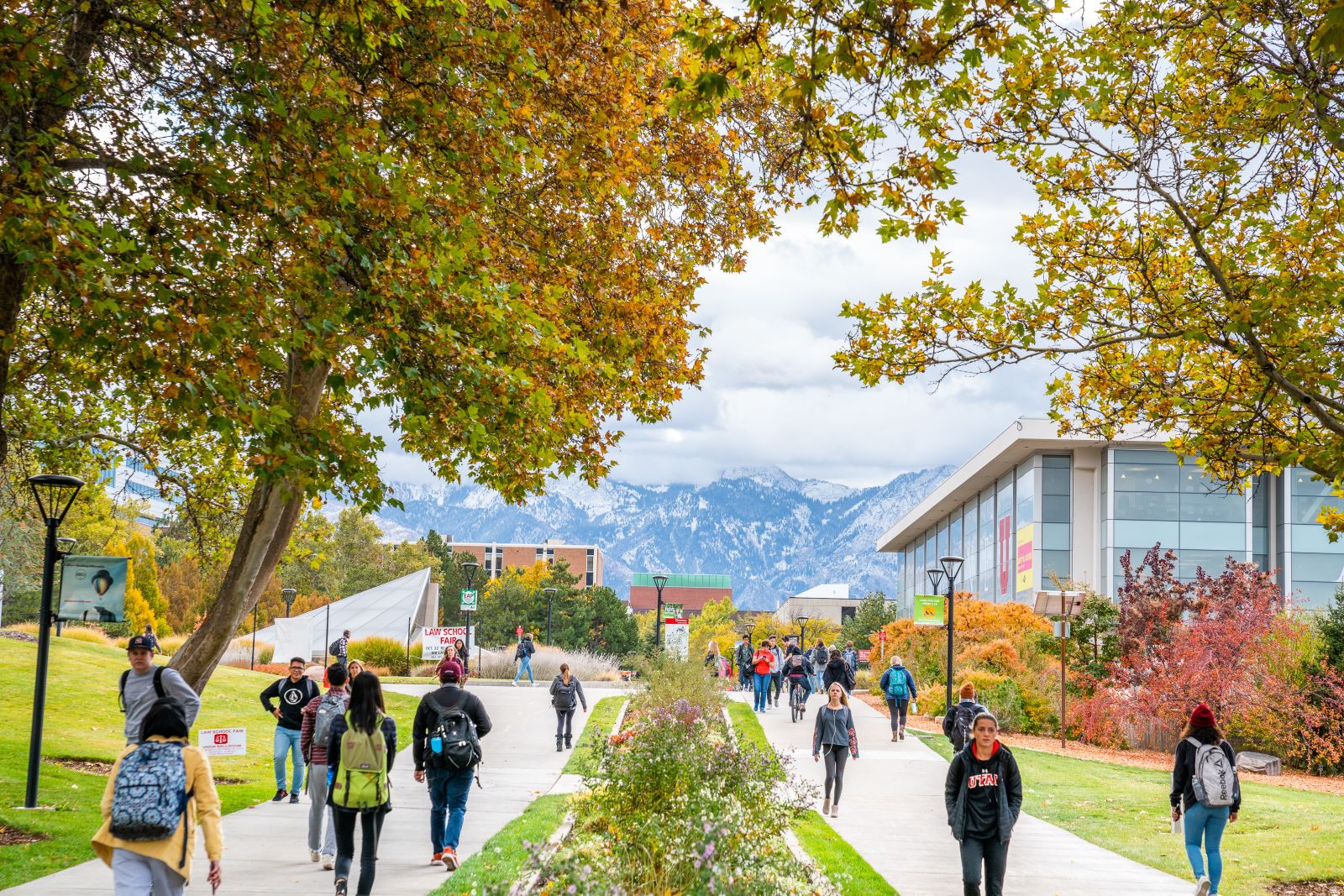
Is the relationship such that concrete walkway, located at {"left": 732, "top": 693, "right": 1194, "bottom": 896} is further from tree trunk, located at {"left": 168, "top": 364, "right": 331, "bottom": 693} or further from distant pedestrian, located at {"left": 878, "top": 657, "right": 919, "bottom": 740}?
tree trunk, located at {"left": 168, "top": 364, "right": 331, "bottom": 693}

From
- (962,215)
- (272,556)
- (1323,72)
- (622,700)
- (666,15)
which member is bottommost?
(622,700)

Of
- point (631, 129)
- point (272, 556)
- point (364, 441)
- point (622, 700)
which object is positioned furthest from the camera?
point (622, 700)

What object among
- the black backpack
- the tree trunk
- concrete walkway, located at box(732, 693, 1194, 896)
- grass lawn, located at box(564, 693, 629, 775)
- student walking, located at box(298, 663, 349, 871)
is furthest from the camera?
grass lawn, located at box(564, 693, 629, 775)

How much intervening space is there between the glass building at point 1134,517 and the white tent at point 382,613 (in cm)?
2468

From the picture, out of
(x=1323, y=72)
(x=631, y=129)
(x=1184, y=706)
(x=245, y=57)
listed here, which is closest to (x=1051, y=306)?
(x=1323, y=72)


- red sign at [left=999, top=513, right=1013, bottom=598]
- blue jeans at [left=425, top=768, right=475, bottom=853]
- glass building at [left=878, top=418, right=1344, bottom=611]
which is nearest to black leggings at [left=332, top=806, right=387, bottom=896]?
blue jeans at [left=425, top=768, right=475, bottom=853]

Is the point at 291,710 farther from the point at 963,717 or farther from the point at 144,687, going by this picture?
the point at 963,717

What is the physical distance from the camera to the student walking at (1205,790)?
980 cm

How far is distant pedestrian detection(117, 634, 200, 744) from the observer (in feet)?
26.7

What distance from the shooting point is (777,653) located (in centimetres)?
3388

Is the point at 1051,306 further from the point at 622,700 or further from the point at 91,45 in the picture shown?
the point at 622,700

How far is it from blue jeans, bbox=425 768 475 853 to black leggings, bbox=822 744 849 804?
5.39 meters

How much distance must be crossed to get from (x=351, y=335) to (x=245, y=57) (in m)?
3.00

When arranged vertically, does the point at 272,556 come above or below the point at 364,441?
below
